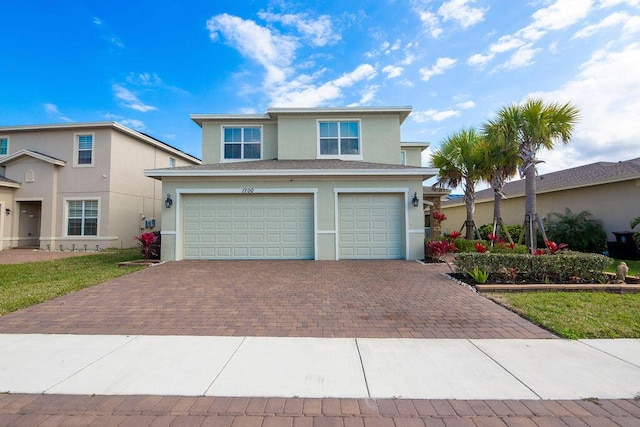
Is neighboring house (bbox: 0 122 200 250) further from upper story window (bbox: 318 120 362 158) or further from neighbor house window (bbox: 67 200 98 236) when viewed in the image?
upper story window (bbox: 318 120 362 158)

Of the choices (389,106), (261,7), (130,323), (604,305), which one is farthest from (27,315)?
(389,106)

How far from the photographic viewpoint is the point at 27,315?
5.36 meters

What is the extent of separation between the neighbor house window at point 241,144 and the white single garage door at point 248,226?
11.2ft

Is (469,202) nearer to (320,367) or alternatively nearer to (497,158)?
(497,158)

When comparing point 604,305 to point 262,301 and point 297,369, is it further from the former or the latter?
point 262,301

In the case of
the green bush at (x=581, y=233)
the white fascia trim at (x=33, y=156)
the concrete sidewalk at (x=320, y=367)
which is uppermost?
the white fascia trim at (x=33, y=156)

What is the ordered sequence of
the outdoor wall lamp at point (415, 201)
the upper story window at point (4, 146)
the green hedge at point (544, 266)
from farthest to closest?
1. the upper story window at point (4, 146)
2. the outdoor wall lamp at point (415, 201)
3. the green hedge at point (544, 266)

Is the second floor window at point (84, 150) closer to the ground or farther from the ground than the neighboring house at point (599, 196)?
farther from the ground

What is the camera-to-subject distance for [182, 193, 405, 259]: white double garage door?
11.8m

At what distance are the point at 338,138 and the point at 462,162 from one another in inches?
260

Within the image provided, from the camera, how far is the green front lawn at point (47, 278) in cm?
633

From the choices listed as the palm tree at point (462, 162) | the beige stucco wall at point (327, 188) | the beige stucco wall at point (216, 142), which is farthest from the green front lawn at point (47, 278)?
the palm tree at point (462, 162)

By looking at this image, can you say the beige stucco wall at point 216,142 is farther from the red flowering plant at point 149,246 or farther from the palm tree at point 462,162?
the palm tree at point 462,162

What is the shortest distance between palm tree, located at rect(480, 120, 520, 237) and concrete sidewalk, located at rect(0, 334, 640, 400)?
345 inches
